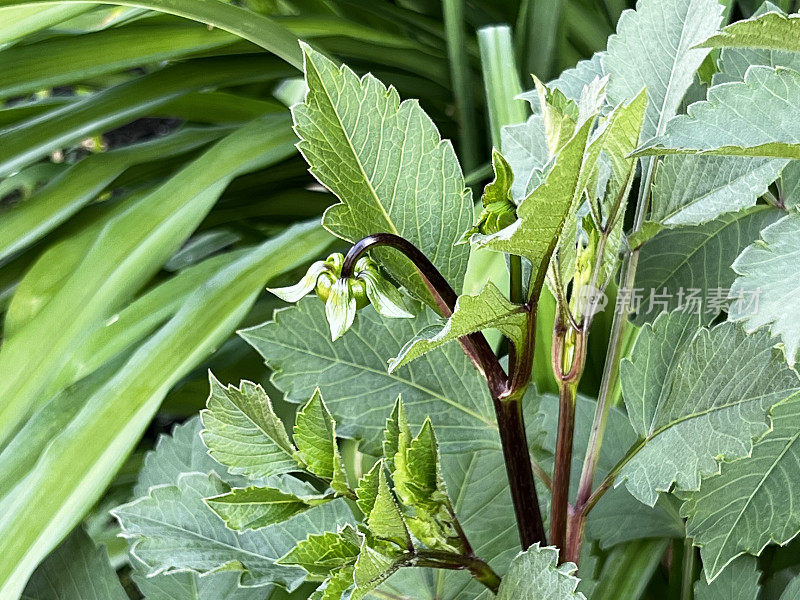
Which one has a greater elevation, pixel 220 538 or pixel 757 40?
pixel 757 40

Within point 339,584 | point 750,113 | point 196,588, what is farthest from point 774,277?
point 196,588

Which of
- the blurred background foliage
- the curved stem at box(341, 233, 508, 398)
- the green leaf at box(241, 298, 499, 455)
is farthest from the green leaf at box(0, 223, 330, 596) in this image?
the curved stem at box(341, 233, 508, 398)

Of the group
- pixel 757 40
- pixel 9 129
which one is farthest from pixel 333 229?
pixel 9 129

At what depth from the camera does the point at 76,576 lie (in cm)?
38

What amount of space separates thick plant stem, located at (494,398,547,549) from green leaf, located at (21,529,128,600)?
22cm

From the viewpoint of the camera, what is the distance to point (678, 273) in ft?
1.19

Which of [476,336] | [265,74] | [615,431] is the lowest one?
[615,431]

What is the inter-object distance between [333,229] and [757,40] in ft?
0.46

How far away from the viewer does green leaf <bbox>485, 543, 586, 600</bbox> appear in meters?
0.23

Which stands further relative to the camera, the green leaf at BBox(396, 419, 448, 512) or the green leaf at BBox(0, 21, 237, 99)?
the green leaf at BBox(0, 21, 237, 99)

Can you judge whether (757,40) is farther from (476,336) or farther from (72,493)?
(72,493)

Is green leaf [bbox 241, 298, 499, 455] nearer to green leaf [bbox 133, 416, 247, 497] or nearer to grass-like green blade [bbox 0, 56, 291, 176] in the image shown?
green leaf [bbox 133, 416, 247, 497]

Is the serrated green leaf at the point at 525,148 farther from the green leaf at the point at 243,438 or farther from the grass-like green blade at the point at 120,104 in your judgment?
the grass-like green blade at the point at 120,104

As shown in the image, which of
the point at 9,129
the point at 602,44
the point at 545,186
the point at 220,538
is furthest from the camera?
the point at 602,44
